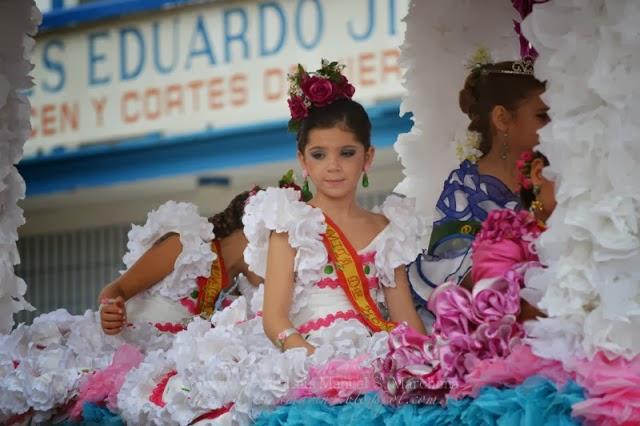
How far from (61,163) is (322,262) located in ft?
23.2

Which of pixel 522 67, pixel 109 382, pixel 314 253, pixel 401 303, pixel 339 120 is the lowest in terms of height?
pixel 109 382

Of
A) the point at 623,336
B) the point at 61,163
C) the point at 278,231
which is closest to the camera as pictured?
the point at 623,336

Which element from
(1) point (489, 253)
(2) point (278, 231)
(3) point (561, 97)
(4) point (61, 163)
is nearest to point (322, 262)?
(2) point (278, 231)

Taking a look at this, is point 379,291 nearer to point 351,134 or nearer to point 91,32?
point 351,134

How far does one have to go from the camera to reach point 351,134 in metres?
4.86

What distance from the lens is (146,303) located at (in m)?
5.83

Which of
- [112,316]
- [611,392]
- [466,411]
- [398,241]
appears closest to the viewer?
[611,392]

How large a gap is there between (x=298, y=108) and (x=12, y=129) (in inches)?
46.3

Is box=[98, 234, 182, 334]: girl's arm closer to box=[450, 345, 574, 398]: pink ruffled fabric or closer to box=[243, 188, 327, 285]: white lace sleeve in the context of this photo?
box=[243, 188, 327, 285]: white lace sleeve

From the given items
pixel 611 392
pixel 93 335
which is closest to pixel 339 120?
pixel 93 335

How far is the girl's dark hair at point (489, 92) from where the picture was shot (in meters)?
4.98

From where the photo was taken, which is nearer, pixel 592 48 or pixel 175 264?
pixel 592 48

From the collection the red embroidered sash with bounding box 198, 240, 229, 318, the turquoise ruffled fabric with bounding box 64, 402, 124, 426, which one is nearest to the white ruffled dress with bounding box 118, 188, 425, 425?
the turquoise ruffled fabric with bounding box 64, 402, 124, 426

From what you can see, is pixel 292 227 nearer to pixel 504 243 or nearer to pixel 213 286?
pixel 504 243
